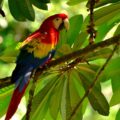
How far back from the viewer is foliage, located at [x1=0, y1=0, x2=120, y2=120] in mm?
1734

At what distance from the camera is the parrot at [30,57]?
1642 millimetres

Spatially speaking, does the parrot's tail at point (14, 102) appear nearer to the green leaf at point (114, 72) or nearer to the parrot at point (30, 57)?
the parrot at point (30, 57)

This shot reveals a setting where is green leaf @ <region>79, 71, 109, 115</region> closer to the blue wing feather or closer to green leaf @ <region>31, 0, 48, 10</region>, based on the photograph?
the blue wing feather

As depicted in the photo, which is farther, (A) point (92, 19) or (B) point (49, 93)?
(B) point (49, 93)

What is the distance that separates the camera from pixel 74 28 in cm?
181

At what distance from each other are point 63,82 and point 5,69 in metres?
1.95

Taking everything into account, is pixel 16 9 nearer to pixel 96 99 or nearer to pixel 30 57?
pixel 30 57

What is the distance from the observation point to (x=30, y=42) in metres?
1.72

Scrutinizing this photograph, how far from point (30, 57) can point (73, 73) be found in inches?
6.7

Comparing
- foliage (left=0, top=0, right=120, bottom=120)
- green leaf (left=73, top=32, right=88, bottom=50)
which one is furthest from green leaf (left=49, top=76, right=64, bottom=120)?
green leaf (left=73, top=32, right=88, bottom=50)

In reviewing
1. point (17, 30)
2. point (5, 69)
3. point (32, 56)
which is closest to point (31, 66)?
point (32, 56)

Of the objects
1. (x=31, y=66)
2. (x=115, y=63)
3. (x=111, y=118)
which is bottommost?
(x=111, y=118)

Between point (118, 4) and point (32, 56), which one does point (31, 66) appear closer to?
point (32, 56)

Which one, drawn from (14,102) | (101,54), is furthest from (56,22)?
(14,102)
